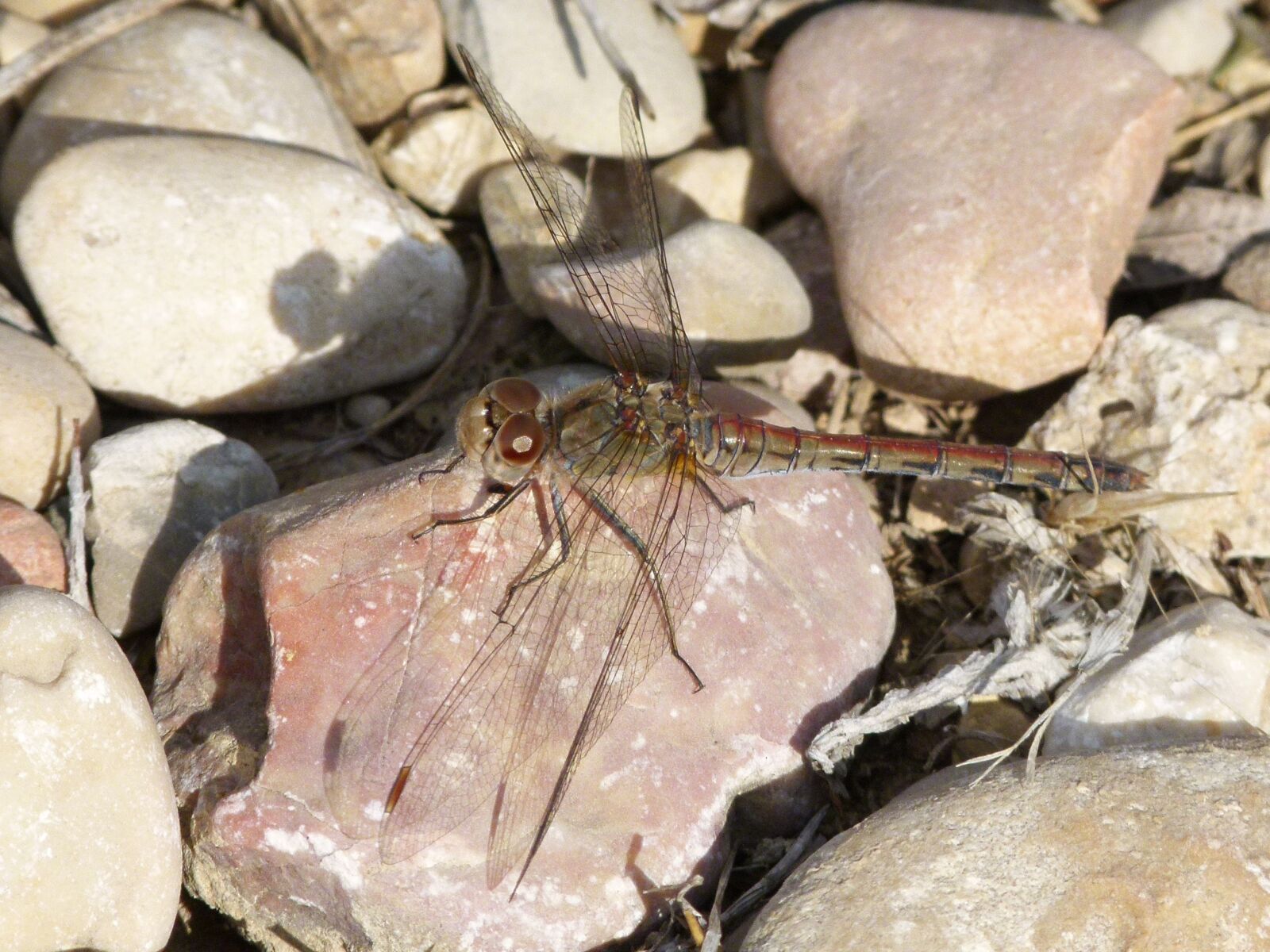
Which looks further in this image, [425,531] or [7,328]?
[7,328]

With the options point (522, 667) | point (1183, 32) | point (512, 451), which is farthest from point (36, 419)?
point (1183, 32)

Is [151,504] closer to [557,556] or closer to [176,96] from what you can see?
[557,556]

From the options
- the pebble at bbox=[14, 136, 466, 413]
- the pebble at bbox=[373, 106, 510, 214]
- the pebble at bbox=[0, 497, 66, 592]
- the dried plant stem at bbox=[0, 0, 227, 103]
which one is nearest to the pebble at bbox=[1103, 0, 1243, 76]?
the pebble at bbox=[373, 106, 510, 214]

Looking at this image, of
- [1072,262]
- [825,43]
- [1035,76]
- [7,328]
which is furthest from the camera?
[825,43]

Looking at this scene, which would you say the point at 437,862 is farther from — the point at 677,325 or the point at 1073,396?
the point at 1073,396

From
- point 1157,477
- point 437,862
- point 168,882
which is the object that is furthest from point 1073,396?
point 168,882

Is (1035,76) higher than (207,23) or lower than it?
lower

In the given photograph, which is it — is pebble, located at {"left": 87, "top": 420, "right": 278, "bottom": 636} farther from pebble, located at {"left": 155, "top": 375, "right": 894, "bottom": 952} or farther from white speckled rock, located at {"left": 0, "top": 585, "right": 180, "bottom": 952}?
white speckled rock, located at {"left": 0, "top": 585, "right": 180, "bottom": 952}
